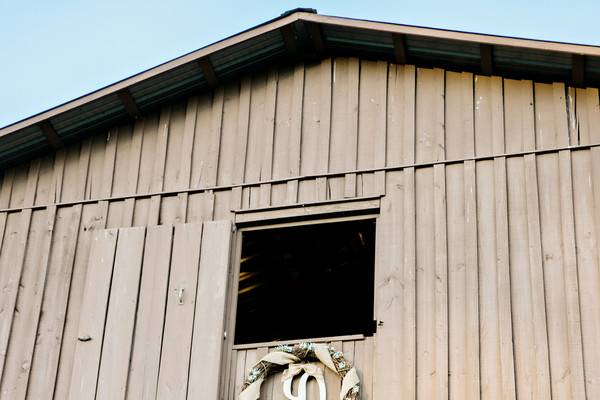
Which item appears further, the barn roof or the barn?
the barn roof

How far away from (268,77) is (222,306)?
266cm

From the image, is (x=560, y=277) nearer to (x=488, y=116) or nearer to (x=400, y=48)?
(x=488, y=116)

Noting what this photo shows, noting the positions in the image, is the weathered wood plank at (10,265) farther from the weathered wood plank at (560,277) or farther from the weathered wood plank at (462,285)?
the weathered wood plank at (560,277)

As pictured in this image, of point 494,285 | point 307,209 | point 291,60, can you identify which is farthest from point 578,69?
point 291,60

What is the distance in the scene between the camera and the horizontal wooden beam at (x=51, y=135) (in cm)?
1243

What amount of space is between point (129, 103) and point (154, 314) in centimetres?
243

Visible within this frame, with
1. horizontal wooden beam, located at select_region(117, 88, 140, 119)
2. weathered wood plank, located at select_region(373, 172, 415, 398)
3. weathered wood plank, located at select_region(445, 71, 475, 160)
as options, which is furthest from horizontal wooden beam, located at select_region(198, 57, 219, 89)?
weathered wood plank, located at select_region(445, 71, 475, 160)

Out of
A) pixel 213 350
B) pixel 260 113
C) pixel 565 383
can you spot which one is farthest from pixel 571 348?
pixel 260 113

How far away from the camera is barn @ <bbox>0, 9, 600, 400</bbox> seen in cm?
1021

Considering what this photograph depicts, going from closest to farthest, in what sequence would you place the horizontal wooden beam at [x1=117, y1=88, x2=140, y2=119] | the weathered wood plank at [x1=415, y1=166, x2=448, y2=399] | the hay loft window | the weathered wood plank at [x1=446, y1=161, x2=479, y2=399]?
1. the weathered wood plank at [x1=446, y1=161, x2=479, y2=399]
2. the weathered wood plank at [x1=415, y1=166, x2=448, y2=399]
3. the horizontal wooden beam at [x1=117, y1=88, x2=140, y2=119]
4. the hay loft window

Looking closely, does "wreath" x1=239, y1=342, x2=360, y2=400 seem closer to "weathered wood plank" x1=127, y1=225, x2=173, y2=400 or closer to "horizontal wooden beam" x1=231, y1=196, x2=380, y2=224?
"weathered wood plank" x1=127, y1=225, x2=173, y2=400

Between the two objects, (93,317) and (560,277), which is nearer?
(560,277)

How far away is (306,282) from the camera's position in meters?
16.1

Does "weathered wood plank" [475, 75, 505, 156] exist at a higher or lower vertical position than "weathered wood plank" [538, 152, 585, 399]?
higher
